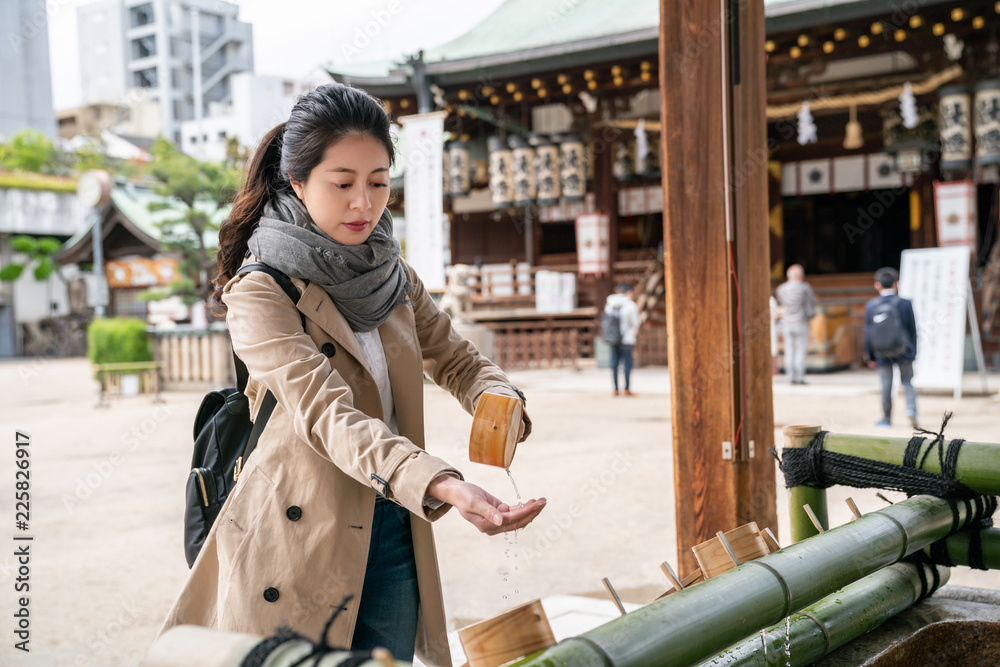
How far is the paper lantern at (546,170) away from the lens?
14555mm

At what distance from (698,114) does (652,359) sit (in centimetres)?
1260

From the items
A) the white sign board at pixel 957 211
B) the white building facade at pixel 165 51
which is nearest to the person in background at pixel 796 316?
the white sign board at pixel 957 211

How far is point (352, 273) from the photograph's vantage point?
1.64 m

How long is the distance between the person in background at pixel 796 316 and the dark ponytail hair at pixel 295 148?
10546mm

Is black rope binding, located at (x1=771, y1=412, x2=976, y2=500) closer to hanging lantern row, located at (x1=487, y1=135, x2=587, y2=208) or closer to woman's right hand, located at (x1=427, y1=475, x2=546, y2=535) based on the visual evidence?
woman's right hand, located at (x1=427, y1=475, x2=546, y2=535)

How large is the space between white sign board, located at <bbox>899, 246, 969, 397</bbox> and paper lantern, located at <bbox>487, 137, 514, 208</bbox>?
23.2ft

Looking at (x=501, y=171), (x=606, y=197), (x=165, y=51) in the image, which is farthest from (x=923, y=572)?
(x=165, y=51)

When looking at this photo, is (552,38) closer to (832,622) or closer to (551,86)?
(551,86)

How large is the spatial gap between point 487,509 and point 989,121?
485 inches

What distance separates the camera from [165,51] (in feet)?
155

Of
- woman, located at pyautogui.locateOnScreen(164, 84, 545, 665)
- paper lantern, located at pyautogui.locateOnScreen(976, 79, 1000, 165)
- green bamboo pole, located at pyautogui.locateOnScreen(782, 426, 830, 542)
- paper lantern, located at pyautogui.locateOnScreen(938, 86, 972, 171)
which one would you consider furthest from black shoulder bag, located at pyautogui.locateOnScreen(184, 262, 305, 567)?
paper lantern, located at pyautogui.locateOnScreen(938, 86, 972, 171)

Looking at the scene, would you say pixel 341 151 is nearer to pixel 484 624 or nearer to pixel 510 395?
pixel 510 395

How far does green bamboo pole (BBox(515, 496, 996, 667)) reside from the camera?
1.15 m

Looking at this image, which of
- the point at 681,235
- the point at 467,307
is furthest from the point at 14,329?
the point at 681,235
